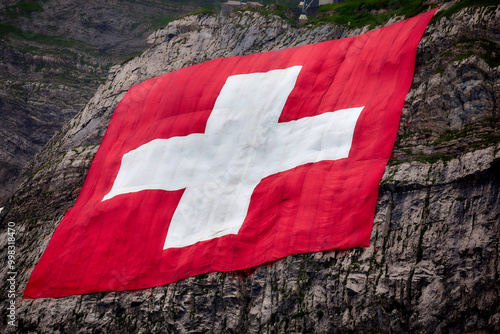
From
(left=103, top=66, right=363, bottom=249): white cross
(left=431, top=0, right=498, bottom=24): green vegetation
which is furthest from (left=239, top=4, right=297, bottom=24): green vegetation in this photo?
(left=431, top=0, right=498, bottom=24): green vegetation

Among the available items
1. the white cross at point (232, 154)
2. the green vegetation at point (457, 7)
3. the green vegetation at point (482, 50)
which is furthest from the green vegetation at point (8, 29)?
the green vegetation at point (482, 50)

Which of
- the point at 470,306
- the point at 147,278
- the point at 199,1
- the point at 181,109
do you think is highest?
the point at 181,109

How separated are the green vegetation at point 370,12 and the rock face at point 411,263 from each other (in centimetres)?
513

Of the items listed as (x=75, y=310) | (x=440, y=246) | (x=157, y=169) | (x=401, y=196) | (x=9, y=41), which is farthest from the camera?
(x=9, y=41)

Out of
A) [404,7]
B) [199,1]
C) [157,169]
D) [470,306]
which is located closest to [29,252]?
[157,169]

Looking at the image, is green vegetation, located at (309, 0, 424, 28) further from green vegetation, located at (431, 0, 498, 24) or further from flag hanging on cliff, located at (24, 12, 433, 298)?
flag hanging on cliff, located at (24, 12, 433, 298)

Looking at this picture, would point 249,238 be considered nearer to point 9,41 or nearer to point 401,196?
point 401,196

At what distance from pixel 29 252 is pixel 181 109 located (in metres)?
13.3

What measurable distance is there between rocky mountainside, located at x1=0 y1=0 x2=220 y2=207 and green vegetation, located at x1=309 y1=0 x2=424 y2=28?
29.4m

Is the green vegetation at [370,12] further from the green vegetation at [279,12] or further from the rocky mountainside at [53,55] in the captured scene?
the rocky mountainside at [53,55]

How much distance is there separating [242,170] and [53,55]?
43483 mm

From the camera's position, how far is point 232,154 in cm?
3256

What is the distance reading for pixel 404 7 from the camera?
125 ft

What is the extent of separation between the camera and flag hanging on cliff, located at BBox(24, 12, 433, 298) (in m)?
27.8
